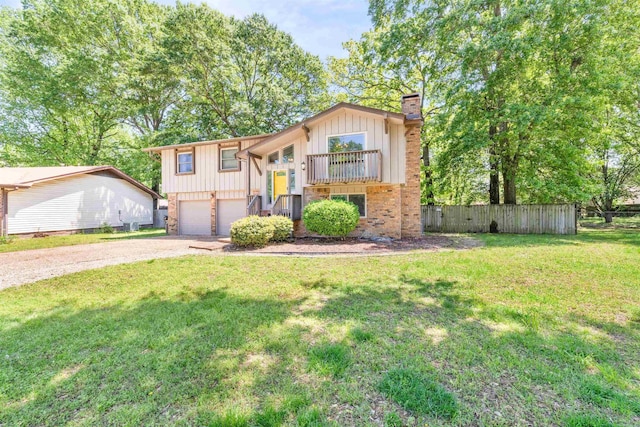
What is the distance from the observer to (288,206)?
11938 mm

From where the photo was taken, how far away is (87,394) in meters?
2.32

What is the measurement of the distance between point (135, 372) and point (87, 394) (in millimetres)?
359

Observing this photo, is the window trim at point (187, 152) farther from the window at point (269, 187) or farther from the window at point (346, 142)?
the window at point (346, 142)

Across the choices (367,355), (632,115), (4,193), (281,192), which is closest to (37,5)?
(4,193)

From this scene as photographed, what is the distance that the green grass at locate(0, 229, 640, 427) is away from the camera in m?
2.12

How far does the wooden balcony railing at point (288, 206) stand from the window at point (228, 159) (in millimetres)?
4040

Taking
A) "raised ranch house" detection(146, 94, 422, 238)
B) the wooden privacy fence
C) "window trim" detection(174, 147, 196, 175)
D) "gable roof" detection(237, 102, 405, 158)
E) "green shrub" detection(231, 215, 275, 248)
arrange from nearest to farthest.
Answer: "green shrub" detection(231, 215, 275, 248), "gable roof" detection(237, 102, 405, 158), "raised ranch house" detection(146, 94, 422, 238), the wooden privacy fence, "window trim" detection(174, 147, 196, 175)

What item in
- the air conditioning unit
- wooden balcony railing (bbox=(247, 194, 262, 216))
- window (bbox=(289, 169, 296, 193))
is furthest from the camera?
the air conditioning unit

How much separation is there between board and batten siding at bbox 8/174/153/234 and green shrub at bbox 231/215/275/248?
522 inches

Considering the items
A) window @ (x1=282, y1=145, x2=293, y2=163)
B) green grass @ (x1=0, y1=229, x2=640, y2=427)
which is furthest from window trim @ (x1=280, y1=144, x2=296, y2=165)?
green grass @ (x1=0, y1=229, x2=640, y2=427)

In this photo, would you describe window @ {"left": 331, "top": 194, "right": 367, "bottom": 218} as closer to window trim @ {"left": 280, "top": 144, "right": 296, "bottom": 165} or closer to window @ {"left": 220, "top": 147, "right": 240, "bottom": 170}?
window trim @ {"left": 280, "top": 144, "right": 296, "bottom": 165}

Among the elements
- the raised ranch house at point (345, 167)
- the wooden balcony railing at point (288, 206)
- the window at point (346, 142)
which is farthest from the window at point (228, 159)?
the window at point (346, 142)

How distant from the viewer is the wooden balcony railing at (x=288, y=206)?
39.0 ft

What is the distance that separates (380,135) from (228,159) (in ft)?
26.7
